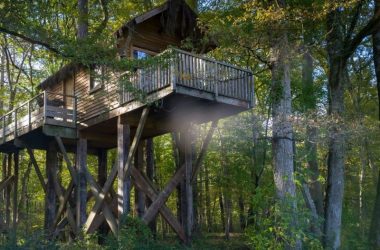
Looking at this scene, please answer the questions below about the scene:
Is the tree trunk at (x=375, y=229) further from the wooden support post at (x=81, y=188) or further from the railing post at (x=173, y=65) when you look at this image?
the wooden support post at (x=81, y=188)

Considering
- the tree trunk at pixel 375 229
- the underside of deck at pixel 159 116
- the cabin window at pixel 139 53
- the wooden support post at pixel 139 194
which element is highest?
the cabin window at pixel 139 53

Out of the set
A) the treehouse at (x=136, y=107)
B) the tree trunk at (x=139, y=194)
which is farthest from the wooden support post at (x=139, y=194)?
the treehouse at (x=136, y=107)

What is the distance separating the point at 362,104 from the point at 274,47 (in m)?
15.5

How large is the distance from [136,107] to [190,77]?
210 centimetres

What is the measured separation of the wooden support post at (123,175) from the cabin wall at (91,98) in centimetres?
82

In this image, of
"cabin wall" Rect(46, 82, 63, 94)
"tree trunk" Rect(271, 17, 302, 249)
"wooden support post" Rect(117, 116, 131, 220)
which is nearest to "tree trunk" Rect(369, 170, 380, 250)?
"tree trunk" Rect(271, 17, 302, 249)

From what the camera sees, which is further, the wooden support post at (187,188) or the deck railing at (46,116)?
the deck railing at (46,116)

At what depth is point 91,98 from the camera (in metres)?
15.6

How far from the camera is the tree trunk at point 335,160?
1419 centimetres

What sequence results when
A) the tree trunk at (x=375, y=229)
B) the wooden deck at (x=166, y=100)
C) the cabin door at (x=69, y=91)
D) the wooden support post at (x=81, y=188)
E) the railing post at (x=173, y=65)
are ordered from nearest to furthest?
the railing post at (x=173, y=65) < the wooden deck at (x=166, y=100) < the tree trunk at (x=375, y=229) < the wooden support post at (x=81, y=188) < the cabin door at (x=69, y=91)

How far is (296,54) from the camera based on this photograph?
502 inches

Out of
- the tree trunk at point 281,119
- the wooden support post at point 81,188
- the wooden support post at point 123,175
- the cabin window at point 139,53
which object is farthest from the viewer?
the wooden support post at point 81,188

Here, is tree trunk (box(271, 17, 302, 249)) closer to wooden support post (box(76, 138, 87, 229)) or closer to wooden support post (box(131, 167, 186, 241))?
wooden support post (box(131, 167, 186, 241))

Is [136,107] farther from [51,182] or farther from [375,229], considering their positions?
[375,229]
